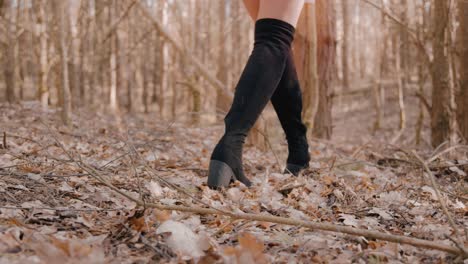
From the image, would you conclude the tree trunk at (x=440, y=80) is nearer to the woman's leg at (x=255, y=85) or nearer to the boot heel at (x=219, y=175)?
the woman's leg at (x=255, y=85)

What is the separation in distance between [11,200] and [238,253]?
2.66 feet

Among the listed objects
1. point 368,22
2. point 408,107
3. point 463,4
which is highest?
point 368,22

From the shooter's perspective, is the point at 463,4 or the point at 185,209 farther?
the point at 463,4

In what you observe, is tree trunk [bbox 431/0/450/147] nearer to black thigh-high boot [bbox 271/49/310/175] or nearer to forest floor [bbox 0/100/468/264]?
forest floor [bbox 0/100/468/264]

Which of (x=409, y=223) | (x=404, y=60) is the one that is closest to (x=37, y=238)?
(x=409, y=223)

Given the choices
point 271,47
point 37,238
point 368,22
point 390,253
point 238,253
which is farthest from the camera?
point 368,22

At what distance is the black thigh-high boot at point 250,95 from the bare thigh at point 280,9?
0.07ft

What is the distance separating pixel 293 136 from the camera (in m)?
2.43

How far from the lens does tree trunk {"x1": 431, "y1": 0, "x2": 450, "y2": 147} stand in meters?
4.55

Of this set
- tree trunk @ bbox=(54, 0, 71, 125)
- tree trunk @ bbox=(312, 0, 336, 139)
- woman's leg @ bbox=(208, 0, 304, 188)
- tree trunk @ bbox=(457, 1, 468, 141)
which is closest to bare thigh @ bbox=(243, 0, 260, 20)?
woman's leg @ bbox=(208, 0, 304, 188)

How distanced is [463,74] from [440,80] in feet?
0.79

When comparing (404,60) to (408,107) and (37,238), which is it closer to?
(408,107)

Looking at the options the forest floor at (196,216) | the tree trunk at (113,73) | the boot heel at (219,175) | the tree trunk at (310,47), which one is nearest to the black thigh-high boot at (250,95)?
the boot heel at (219,175)

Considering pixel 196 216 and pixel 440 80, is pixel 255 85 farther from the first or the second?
pixel 440 80
